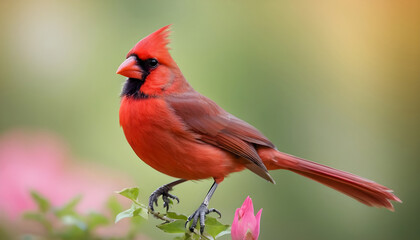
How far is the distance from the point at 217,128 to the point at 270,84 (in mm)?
1025

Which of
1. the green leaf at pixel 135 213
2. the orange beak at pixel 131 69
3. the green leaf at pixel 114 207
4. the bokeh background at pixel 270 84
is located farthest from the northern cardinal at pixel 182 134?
the bokeh background at pixel 270 84

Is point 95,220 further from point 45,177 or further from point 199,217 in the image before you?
point 45,177

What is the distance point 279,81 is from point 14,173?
153 cm

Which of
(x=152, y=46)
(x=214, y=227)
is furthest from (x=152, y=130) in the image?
(x=214, y=227)

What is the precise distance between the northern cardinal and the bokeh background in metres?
0.73

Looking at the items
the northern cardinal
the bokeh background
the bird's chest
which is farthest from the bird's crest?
the bokeh background

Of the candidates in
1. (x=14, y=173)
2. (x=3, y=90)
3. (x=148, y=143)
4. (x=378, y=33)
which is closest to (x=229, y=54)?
(x=378, y=33)

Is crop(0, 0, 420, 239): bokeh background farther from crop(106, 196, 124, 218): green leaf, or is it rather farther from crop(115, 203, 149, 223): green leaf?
crop(115, 203, 149, 223): green leaf

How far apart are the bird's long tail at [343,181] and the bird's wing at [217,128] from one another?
80mm

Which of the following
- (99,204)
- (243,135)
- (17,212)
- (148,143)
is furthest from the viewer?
(243,135)

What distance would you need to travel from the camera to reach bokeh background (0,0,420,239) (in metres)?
2.51

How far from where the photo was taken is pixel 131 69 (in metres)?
1.50

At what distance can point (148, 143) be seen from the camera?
1496 mm

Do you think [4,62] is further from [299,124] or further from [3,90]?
[299,124]
